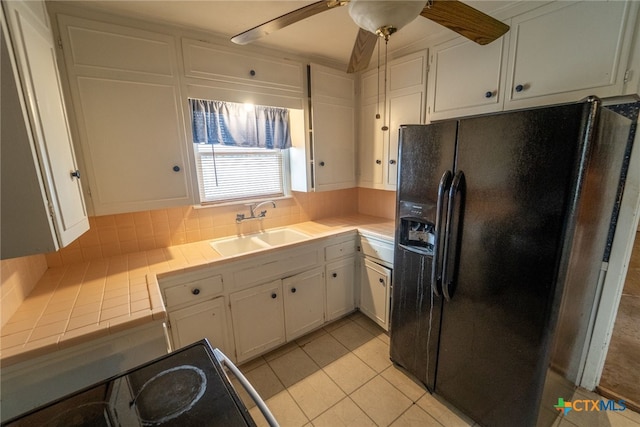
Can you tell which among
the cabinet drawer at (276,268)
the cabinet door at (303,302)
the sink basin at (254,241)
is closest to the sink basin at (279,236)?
the sink basin at (254,241)

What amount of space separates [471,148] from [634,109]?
90 centimetres

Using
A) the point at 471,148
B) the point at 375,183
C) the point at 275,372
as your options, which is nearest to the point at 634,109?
the point at 471,148

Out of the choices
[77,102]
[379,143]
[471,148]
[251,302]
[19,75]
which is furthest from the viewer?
[379,143]

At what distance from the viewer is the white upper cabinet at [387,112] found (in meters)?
2.00

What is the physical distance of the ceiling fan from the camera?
0.79m

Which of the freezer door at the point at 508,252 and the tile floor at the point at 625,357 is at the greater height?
the freezer door at the point at 508,252

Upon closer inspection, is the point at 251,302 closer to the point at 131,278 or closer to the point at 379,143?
the point at 131,278

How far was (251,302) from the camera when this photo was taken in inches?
72.5

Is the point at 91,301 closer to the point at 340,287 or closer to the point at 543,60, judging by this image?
the point at 340,287

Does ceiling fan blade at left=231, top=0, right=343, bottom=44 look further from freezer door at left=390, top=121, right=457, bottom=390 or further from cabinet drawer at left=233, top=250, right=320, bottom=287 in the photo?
cabinet drawer at left=233, top=250, right=320, bottom=287

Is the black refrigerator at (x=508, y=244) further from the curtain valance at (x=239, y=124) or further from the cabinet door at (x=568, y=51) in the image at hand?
the curtain valance at (x=239, y=124)

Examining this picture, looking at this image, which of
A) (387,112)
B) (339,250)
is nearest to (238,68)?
(387,112)

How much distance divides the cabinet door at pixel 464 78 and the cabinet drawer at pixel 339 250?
1209mm

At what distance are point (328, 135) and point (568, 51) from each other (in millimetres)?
1576
